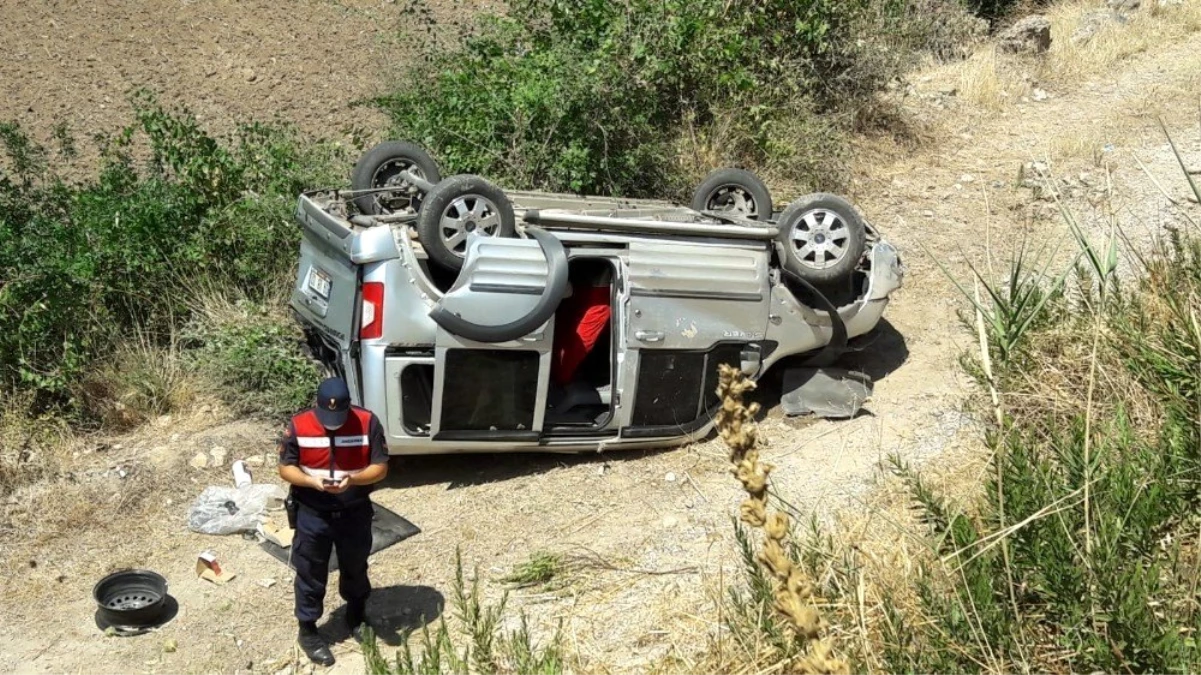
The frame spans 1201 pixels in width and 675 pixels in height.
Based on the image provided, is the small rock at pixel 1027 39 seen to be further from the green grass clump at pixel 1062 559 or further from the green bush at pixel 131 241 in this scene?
the green grass clump at pixel 1062 559

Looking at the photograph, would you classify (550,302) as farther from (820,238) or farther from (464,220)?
(820,238)

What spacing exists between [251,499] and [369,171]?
247 centimetres

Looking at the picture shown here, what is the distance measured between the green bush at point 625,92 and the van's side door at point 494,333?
3.43m

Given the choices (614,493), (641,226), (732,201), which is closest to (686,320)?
(641,226)

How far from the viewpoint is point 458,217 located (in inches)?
298

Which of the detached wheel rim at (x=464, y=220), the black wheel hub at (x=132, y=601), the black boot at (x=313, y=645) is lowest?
the black wheel hub at (x=132, y=601)

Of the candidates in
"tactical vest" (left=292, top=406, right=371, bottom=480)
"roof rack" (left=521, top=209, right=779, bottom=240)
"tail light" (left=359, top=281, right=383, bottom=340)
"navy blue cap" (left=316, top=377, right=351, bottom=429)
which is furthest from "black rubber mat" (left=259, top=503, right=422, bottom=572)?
"roof rack" (left=521, top=209, right=779, bottom=240)

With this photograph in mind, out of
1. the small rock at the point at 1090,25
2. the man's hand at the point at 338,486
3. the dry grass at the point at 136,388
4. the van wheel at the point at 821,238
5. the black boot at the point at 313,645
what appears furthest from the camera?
the small rock at the point at 1090,25

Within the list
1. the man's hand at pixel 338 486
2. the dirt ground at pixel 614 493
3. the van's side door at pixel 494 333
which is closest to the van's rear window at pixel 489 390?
the van's side door at pixel 494 333

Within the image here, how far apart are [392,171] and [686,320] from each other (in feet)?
8.16

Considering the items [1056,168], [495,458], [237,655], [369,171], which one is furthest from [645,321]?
[1056,168]

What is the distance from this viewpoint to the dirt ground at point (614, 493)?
21.3 ft

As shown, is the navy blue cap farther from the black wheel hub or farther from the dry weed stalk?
the dry weed stalk

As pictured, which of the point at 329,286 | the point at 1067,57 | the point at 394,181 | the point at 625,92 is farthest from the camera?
the point at 1067,57
